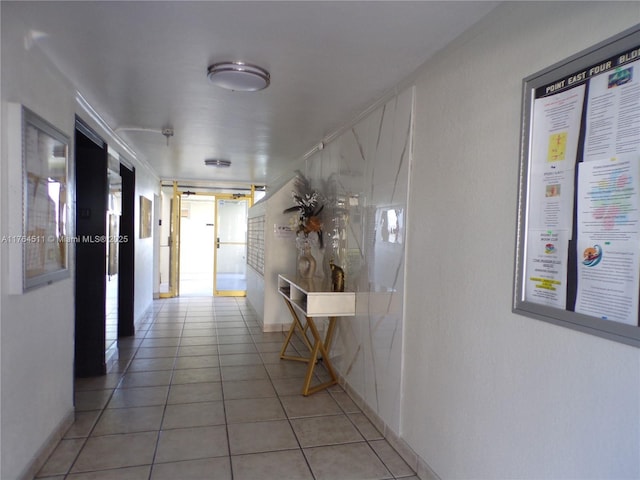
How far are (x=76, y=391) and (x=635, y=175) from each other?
397 cm

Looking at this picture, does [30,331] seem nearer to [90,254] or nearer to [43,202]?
[43,202]

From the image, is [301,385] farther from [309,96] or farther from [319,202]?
[309,96]

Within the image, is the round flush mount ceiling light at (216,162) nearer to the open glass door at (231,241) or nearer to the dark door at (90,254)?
the dark door at (90,254)

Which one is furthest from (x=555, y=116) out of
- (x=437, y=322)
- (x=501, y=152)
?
(x=437, y=322)

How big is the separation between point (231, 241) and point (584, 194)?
8037mm

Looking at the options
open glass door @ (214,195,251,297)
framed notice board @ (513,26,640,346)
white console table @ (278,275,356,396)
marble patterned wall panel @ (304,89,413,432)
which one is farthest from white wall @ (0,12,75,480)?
open glass door @ (214,195,251,297)

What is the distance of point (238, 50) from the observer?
2244 mm

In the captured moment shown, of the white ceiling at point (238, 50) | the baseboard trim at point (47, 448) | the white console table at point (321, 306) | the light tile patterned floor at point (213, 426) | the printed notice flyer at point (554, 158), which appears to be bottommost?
the light tile patterned floor at point (213, 426)

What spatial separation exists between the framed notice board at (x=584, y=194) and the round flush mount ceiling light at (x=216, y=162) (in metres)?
4.75

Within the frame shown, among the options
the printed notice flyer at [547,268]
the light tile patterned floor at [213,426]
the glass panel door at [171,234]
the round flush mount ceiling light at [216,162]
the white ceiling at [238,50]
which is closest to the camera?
the printed notice flyer at [547,268]

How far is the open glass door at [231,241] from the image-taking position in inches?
A: 341

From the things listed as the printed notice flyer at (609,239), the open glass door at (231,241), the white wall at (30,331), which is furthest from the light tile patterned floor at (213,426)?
the open glass door at (231,241)

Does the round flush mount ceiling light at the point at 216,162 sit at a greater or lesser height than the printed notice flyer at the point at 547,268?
greater

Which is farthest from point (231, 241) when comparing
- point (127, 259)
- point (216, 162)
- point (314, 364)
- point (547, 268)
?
point (547, 268)
